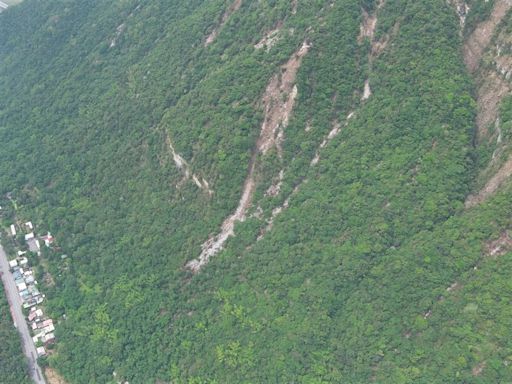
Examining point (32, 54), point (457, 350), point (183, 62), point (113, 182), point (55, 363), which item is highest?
point (32, 54)

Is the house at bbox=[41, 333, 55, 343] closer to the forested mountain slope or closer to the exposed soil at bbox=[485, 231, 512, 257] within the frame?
the forested mountain slope

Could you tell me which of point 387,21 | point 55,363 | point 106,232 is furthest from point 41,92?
point 387,21

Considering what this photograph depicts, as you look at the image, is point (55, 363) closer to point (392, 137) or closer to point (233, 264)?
point (233, 264)

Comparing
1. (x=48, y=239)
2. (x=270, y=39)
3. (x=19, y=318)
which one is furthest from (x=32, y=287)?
(x=270, y=39)

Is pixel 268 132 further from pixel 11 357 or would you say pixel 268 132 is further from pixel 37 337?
pixel 11 357

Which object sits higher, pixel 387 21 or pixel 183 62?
pixel 183 62

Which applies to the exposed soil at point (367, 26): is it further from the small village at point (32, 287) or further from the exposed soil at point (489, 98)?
the small village at point (32, 287)
